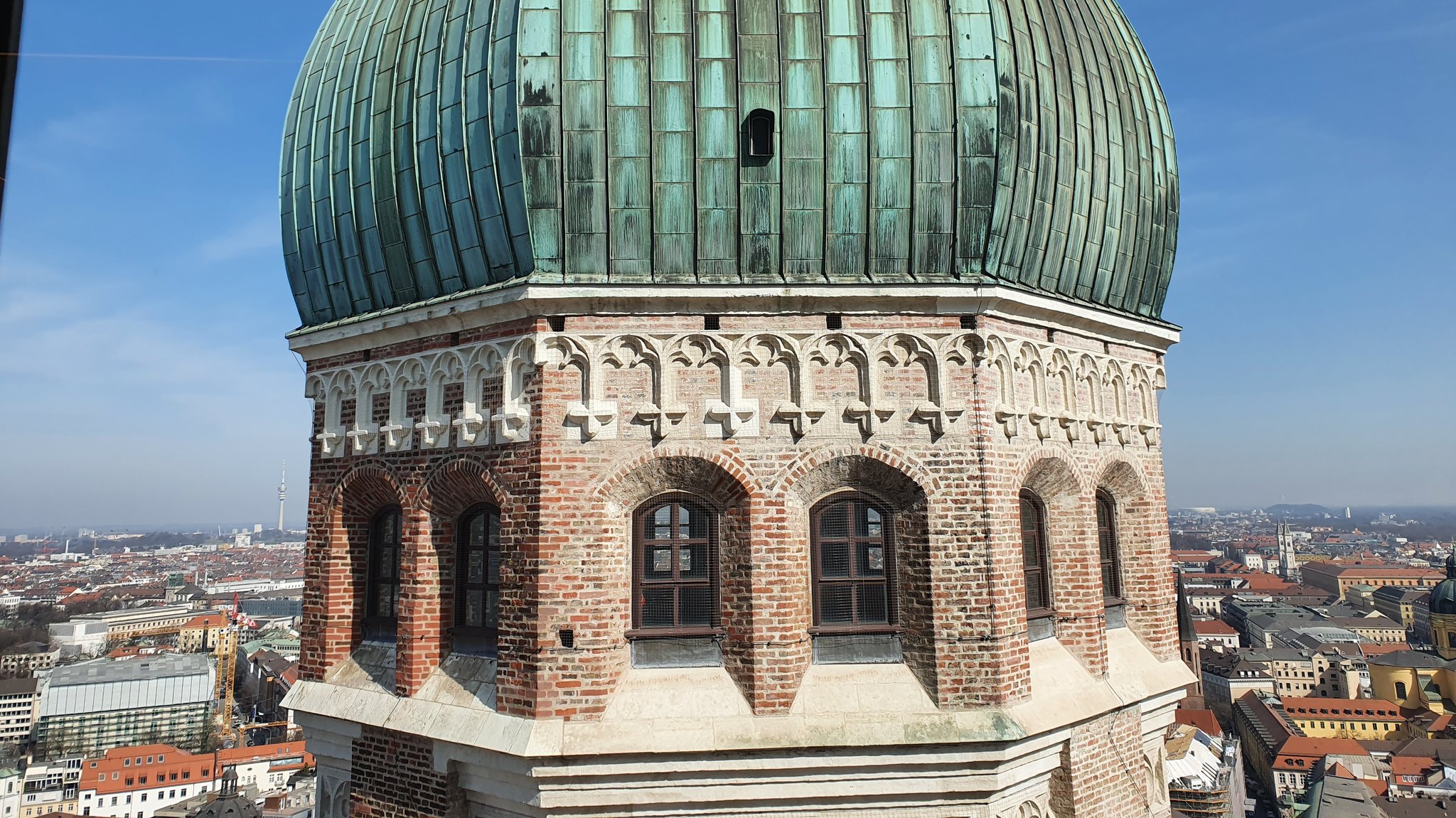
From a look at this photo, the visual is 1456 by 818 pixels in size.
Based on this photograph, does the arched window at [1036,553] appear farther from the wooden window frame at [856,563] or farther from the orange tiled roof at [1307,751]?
the orange tiled roof at [1307,751]

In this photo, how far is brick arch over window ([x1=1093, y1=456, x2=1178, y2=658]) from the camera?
12.7 meters

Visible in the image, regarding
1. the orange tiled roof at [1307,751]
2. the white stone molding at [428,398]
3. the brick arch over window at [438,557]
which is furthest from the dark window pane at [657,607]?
the orange tiled roof at [1307,751]

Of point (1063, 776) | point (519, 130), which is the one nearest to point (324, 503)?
point (519, 130)

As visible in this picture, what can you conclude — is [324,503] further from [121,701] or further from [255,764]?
[121,701]

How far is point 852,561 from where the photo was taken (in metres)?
10.1

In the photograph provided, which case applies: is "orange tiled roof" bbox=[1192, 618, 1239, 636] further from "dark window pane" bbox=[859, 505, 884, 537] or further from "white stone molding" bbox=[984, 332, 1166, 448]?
"dark window pane" bbox=[859, 505, 884, 537]

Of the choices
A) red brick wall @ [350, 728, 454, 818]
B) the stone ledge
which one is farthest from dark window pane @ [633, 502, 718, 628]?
red brick wall @ [350, 728, 454, 818]

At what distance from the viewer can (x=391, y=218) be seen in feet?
35.7

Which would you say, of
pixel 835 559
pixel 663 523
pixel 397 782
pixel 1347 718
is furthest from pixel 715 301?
pixel 1347 718

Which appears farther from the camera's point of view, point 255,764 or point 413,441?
point 255,764

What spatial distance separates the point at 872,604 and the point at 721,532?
1.72m

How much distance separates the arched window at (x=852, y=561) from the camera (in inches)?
395

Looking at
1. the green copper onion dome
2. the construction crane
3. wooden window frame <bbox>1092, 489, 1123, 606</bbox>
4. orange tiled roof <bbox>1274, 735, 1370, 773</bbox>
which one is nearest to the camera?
wooden window frame <bbox>1092, 489, 1123, 606</bbox>

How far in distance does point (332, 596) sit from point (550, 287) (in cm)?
499
